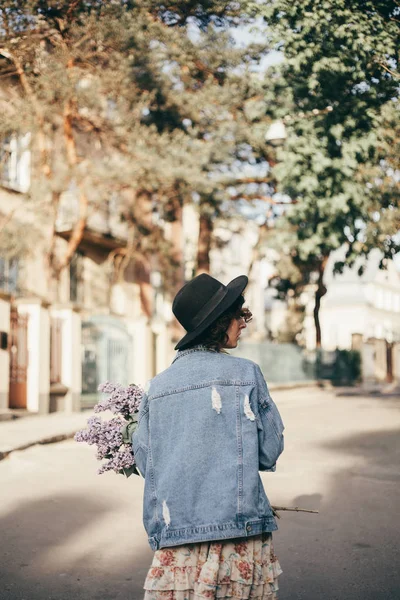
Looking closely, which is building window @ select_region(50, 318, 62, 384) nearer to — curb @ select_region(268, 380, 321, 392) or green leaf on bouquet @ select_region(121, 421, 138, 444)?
curb @ select_region(268, 380, 321, 392)

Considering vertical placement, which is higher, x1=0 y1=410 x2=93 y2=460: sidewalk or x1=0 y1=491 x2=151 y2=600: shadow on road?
x1=0 y1=410 x2=93 y2=460: sidewalk

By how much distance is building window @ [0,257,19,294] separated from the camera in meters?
21.0

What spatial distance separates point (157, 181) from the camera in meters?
19.5

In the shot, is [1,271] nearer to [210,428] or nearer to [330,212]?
[330,212]

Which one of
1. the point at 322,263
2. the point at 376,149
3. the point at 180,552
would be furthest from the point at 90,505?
the point at 322,263

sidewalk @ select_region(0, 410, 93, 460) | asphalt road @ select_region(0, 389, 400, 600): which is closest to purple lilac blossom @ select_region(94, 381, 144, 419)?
asphalt road @ select_region(0, 389, 400, 600)

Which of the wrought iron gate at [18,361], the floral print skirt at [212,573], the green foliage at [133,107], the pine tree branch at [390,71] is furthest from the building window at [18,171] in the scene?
the floral print skirt at [212,573]

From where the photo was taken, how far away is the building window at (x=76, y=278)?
81.5ft

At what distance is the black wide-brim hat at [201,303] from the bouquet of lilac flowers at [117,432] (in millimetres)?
426

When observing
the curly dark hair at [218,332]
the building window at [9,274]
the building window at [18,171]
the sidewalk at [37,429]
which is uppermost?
the building window at [18,171]

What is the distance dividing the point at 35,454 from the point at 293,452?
148 inches

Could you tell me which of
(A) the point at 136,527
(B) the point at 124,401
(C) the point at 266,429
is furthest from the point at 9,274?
(C) the point at 266,429

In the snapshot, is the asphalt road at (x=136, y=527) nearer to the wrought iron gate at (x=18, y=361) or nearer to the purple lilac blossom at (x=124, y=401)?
the purple lilac blossom at (x=124, y=401)

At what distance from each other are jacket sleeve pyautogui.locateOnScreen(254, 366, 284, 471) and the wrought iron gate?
13723mm
